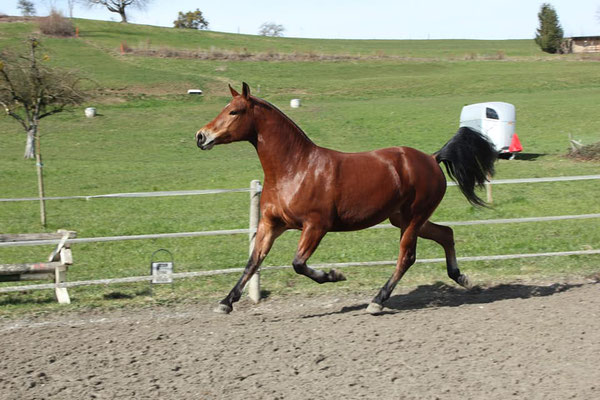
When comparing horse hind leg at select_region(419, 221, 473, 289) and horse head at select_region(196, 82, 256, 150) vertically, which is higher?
horse head at select_region(196, 82, 256, 150)

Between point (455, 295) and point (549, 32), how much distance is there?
211 ft

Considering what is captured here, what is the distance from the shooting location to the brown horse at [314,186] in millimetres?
5973

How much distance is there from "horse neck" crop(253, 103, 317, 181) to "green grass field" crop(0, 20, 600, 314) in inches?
75.3

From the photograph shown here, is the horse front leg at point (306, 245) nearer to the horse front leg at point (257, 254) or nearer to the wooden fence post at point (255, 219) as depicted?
the horse front leg at point (257, 254)

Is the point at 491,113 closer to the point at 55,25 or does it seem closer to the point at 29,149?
the point at 29,149

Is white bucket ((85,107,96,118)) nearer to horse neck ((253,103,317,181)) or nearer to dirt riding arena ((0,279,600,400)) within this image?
dirt riding arena ((0,279,600,400))

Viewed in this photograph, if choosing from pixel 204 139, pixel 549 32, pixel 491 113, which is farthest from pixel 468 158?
pixel 549 32

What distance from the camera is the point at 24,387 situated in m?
4.45

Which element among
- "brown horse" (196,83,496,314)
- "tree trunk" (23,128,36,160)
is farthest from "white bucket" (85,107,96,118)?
"brown horse" (196,83,496,314)

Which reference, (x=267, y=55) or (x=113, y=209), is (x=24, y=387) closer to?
(x=113, y=209)

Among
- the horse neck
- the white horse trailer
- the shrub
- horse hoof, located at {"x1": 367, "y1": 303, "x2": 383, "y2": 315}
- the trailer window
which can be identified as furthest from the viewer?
the shrub

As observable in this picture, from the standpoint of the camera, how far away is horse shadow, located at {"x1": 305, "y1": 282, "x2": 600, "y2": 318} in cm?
671

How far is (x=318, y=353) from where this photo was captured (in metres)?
5.01

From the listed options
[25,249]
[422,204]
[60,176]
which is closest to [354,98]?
[60,176]
